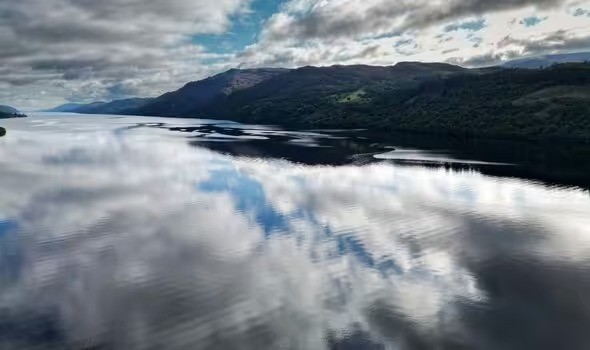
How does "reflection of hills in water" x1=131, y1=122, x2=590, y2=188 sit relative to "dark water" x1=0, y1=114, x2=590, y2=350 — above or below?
above

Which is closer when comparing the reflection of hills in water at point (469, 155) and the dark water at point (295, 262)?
the dark water at point (295, 262)

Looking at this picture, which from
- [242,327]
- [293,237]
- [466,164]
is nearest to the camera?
[242,327]

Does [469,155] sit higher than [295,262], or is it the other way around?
[469,155]

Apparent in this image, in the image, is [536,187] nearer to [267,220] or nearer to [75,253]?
[267,220]

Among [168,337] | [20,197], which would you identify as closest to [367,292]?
[168,337]

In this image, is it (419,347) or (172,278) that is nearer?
(419,347)

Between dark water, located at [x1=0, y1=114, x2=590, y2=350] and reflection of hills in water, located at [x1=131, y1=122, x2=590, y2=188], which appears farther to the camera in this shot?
reflection of hills in water, located at [x1=131, y1=122, x2=590, y2=188]

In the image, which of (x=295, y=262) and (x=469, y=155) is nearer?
(x=295, y=262)

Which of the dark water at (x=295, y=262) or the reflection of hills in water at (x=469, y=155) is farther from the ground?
the reflection of hills in water at (x=469, y=155)
